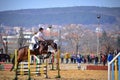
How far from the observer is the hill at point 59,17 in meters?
17.3

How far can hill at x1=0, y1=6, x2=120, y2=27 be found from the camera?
681 inches

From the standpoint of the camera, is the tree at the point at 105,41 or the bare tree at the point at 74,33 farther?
the bare tree at the point at 74,33

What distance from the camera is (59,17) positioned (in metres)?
34.5

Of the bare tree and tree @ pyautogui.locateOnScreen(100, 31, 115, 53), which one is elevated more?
the bare tree

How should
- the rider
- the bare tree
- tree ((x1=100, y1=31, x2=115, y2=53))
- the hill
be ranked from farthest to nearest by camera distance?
the bare tree, tree ((x1=100, y1=31, x2=115, y2=53)), the hill, the rider

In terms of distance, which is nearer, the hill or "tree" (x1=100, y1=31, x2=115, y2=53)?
the hill

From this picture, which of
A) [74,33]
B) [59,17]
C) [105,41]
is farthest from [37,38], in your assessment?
[59,17]

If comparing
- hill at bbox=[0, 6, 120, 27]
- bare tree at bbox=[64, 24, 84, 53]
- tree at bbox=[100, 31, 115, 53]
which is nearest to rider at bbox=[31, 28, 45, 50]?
hill at bbox=[0, 6, 120, 27]

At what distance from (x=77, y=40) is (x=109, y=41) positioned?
9967 millimetres

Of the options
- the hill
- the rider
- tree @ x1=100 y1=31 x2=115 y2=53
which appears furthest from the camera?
tree @ x1=100 y1=31 x2=115 y2=53

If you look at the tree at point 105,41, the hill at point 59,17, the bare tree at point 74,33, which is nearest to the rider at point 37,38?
the hill at point 59,17

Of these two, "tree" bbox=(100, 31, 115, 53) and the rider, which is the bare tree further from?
the rider

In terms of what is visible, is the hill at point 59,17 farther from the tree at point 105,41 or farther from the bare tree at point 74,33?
the tree at point 105,41

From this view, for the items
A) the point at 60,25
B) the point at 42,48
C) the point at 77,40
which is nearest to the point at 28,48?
the point at 42,48
